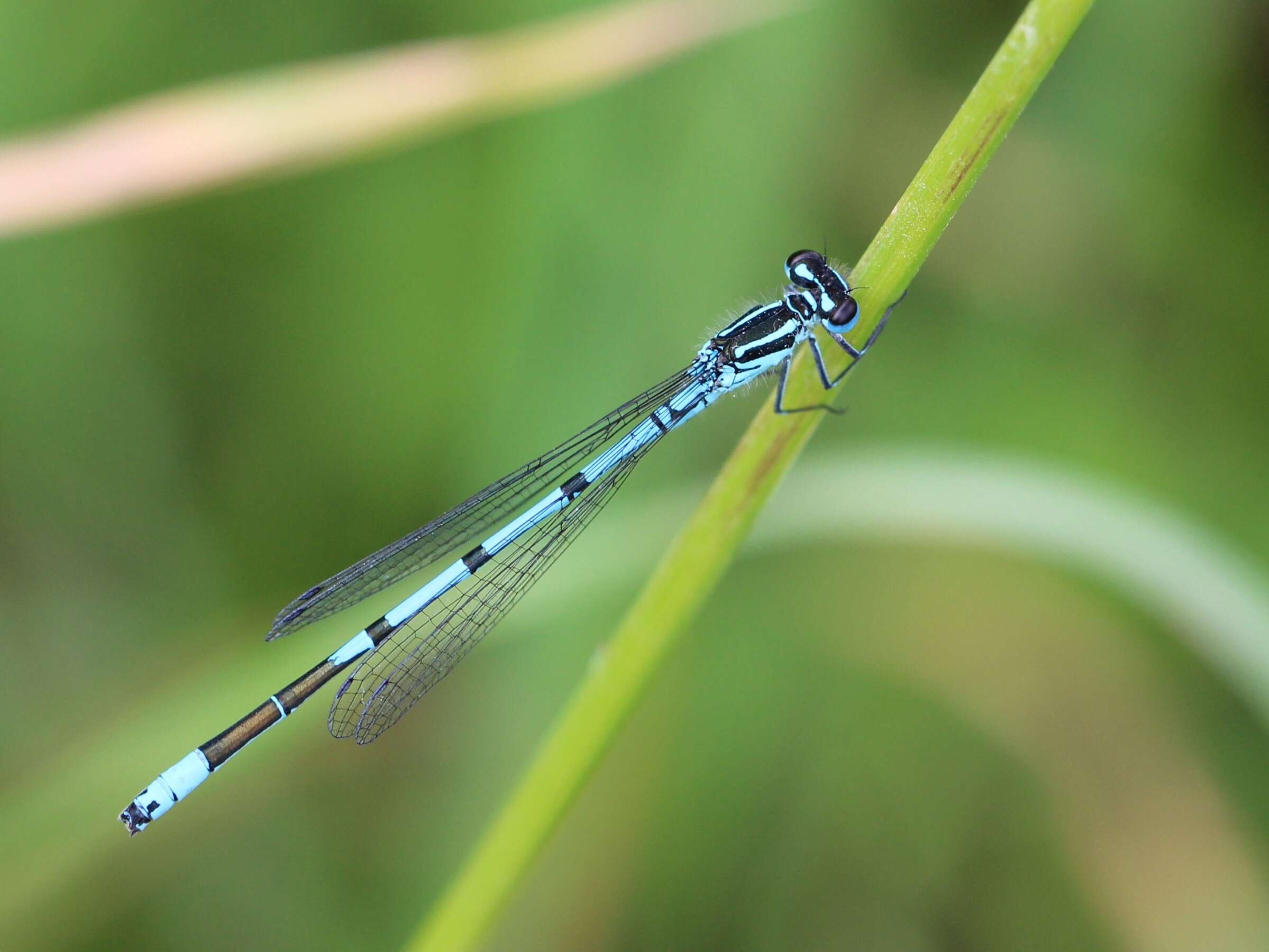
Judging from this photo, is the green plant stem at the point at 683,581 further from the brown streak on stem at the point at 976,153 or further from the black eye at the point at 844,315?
the black eye at the point at 844,315

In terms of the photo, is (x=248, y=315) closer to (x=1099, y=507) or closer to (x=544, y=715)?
(x=544, y=715)

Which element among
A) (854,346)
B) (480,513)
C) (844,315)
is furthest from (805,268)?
(480,513)

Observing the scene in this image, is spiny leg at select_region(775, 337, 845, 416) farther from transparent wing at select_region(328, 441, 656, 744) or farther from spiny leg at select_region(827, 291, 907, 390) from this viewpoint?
transparent wing at select_region(328, 441, 656, 744)

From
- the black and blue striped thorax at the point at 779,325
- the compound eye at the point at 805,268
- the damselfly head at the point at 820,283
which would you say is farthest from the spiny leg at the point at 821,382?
the compound eye at the point at 805,268

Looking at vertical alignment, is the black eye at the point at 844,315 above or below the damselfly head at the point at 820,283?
below

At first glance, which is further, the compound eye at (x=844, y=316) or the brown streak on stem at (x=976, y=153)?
the compound eye at (x=844, y=316)

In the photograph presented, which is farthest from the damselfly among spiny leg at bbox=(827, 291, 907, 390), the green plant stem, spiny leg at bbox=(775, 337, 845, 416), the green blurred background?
the green plant stem

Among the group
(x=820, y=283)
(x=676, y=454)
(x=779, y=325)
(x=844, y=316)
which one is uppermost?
(x=676, y=454)

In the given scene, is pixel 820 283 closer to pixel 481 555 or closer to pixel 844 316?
pixel 844 316
